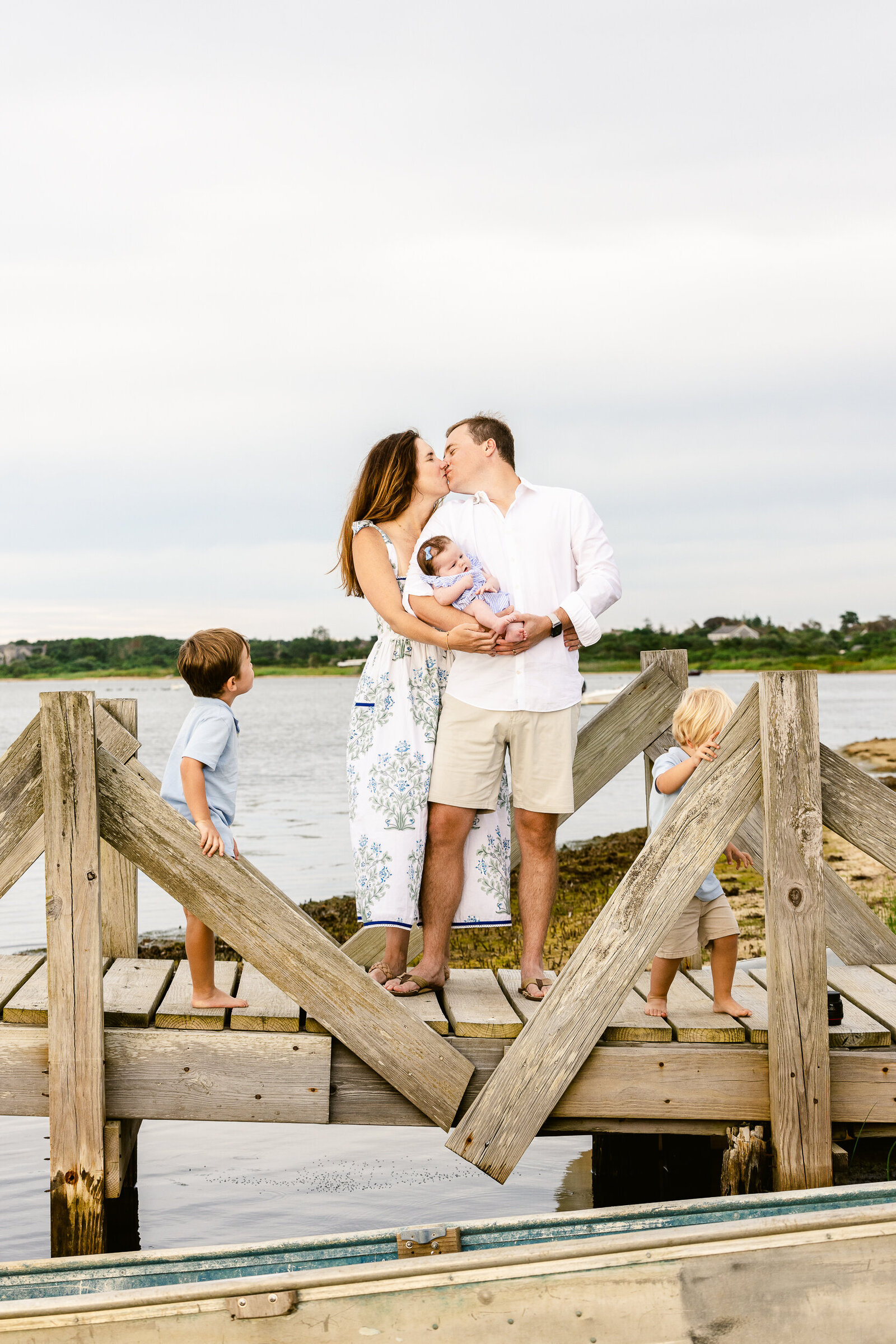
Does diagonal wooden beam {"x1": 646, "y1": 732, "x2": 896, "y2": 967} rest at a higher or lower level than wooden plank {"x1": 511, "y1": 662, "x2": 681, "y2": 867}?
lower

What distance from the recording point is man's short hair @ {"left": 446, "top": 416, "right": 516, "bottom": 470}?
4551mm

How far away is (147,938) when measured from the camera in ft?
42.3

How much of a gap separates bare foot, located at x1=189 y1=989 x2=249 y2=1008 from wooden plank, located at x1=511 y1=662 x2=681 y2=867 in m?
1.54

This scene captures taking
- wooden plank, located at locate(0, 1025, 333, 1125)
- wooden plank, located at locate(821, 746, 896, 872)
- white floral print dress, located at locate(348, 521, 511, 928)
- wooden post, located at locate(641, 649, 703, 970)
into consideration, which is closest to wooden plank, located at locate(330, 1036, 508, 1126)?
wooden plank, located at locate(0, 1025, 333, 1125)

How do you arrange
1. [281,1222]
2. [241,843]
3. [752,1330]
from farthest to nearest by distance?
[241,843] → [281,1222] → [752,1330]

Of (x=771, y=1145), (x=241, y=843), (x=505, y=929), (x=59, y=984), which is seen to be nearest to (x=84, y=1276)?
(x=59, y=984)

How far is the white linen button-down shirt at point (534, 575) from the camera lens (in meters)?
4.32

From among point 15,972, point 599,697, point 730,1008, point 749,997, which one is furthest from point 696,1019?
point 599,697

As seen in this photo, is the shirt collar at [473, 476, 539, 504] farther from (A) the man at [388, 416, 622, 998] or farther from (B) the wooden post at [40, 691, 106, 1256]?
(B) the wooden post at [40, 691, 106, 1256]

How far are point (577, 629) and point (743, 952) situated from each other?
6.39 meters

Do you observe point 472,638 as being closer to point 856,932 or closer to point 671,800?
point 671,800

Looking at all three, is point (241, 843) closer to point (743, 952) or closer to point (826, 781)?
point (743, 952)

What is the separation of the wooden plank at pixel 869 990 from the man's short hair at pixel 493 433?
241cm

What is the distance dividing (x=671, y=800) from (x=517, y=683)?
76 cm
